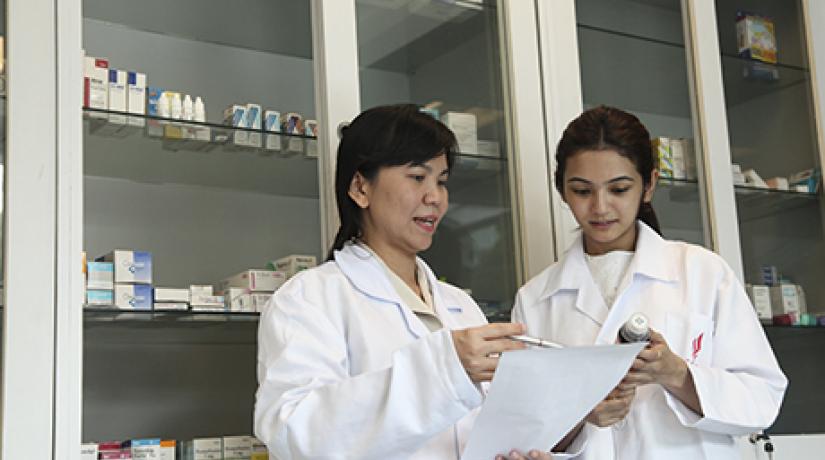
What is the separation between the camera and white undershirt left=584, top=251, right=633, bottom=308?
2119 millimetres

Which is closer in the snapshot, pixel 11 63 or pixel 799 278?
pixel 11 63

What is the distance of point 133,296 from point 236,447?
36 centimetres

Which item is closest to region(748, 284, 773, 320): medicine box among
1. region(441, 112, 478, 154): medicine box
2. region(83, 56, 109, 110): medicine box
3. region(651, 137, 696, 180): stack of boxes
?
region(651, 137, 696, 180): stack of boxes

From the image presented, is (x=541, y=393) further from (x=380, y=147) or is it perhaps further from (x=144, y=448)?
(x=144, y=448)

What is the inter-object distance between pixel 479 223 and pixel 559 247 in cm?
20

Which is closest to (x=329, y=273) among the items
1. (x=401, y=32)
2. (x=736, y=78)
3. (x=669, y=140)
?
(x=401, y=32)

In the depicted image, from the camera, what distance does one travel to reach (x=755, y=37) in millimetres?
2982

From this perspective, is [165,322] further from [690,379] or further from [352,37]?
[690,379]

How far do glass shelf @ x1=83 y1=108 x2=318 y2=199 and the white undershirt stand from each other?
1.99 feet

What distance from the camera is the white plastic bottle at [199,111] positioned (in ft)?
7.24

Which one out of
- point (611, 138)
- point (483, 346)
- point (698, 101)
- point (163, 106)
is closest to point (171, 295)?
point (163, 106)

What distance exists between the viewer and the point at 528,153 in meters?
2.52

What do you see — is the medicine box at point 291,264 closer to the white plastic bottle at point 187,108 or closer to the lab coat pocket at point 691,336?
the white plastic bottle at point 187,108

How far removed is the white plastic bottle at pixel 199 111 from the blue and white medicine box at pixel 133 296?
1.24 feet
